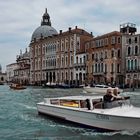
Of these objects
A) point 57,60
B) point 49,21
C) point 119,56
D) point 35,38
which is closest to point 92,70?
point 119,56

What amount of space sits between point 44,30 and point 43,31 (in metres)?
0.57

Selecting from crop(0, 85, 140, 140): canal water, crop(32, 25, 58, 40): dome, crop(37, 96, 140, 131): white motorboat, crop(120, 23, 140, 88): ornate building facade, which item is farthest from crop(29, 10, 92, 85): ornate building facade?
crop(37, 96, 140, 131): white motorboat

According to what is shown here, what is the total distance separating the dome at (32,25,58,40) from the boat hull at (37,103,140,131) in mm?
80035

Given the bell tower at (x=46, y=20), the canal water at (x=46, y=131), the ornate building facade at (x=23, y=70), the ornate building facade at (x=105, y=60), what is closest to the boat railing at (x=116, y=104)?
the canal water at (x=46, y=131)

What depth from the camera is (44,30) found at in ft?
315

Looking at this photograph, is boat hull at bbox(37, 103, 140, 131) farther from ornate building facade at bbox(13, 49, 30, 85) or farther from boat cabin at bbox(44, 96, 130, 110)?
ornate building facade at bbox(13, 49, 30, 85)

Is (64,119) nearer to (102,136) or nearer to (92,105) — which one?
(92,105)

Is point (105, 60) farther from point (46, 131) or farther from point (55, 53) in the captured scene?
point (46, 131)

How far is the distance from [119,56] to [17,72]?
61.2 m

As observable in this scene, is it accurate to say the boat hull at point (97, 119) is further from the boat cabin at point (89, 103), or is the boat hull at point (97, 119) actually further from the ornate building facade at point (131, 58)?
the ornate building facade at point (131, 58)

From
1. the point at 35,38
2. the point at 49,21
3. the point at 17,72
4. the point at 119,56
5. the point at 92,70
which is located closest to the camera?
the point at 119,56

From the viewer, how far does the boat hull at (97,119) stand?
12.6 meters

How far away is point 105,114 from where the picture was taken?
12984 mm

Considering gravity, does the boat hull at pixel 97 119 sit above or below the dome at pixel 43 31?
below
